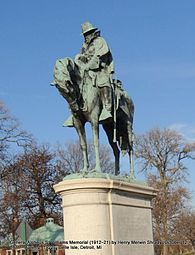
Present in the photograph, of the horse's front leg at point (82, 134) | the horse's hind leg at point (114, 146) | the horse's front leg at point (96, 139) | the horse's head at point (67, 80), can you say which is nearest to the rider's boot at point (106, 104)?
the horse's front leg at point (96, 139)

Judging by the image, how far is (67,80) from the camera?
519 inches

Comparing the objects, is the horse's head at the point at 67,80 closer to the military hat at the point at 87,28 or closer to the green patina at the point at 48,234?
the military hat at the point at 87,28

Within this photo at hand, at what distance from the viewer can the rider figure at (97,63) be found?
47.6 feet

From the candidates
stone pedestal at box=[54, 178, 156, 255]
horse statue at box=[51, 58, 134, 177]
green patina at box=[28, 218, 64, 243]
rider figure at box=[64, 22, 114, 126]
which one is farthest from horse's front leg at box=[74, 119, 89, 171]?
green patina at box=[28, 218, 64, 243]

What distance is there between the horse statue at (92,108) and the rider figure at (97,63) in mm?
162

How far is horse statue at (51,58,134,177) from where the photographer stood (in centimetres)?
1330

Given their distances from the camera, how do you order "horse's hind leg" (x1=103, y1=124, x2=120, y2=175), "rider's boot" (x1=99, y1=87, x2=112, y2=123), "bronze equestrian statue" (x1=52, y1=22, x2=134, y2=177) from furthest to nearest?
"horse's hind leg" (x1=103, y1=124, x2=120, y2=175) → "rider's boot" (x1=99, y1=87, x2=112, y2=123) → "bronze equestrian statue" (x1=52, y1=22, x2=134, y2=177)

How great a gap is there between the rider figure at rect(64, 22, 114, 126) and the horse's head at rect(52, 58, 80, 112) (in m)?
0.67

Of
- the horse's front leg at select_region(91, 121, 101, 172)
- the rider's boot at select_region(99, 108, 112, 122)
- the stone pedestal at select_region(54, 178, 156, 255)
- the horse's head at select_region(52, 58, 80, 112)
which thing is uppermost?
the horse's head at select_region(52, 58, 80, 112)

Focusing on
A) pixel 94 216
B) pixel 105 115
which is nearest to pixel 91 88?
pixel 105 115

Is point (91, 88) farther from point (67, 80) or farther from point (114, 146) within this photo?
point (114, 146)

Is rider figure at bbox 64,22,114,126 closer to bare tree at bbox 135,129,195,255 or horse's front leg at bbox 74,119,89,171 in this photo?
horse's front leg at bbox 74,119,89,171

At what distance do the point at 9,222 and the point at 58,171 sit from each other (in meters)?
7.20

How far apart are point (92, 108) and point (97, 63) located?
1.36 metres
